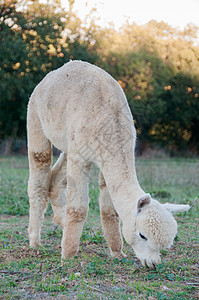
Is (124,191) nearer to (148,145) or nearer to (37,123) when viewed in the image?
(37,123)

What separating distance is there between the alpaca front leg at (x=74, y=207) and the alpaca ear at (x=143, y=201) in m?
0.89

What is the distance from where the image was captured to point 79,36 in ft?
69.3

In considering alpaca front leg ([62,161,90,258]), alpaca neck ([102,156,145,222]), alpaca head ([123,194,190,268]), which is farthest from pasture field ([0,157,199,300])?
alpaca neck ([102,156,145,222])

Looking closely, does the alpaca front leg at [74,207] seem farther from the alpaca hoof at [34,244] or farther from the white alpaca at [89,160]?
the alpaca hoof at [34,244]

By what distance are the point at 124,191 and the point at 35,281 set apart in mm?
1098

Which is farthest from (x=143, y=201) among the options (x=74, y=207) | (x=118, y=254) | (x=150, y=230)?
(x=118, y=254)

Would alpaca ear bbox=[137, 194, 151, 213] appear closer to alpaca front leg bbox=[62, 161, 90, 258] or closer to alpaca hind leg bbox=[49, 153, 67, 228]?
alpaca front leg bbox=[62, 161, 90, 258]

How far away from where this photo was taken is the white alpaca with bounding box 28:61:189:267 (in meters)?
3.26

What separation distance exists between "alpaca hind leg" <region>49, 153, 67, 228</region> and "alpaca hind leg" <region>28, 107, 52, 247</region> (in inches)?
4.0

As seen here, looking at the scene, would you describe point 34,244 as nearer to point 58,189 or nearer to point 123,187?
point 58,189

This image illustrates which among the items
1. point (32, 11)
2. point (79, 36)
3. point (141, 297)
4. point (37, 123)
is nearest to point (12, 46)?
point (32, 11)

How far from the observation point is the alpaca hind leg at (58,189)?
16.3ft

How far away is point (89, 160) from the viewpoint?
3902 millimetres

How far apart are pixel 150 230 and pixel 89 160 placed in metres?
1.08
